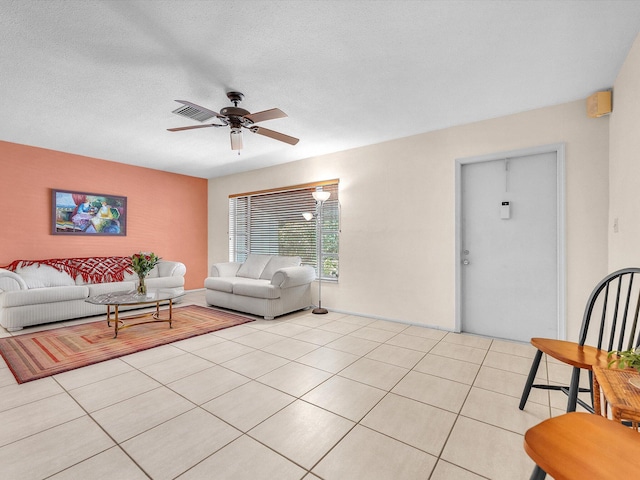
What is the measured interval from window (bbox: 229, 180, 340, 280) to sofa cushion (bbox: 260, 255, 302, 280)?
0.86 ft

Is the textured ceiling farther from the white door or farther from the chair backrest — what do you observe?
the chair backrest

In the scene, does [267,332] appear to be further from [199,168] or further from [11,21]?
[199,168]

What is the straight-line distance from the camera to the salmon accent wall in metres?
4.38

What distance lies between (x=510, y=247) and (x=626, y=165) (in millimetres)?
1311

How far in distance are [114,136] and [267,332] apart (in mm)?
3338

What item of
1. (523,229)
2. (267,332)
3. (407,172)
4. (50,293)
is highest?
(407,172)

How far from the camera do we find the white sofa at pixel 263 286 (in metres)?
4.32

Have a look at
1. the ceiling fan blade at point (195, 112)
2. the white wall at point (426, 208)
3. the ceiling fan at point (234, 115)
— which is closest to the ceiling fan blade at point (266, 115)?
the ceiling fan at point (234, 115)

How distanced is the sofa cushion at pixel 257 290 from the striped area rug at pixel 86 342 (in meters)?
0.36

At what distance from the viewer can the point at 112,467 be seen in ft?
4.87

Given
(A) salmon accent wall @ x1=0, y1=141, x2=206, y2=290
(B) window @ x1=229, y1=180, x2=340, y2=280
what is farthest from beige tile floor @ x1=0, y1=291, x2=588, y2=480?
(A) salmon accent wall @ x1=0, y1=141, x2=206, y2=290

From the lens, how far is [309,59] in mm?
2355

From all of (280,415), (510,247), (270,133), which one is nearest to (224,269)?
(270,133)

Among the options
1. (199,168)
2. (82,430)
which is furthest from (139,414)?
(199,168)
